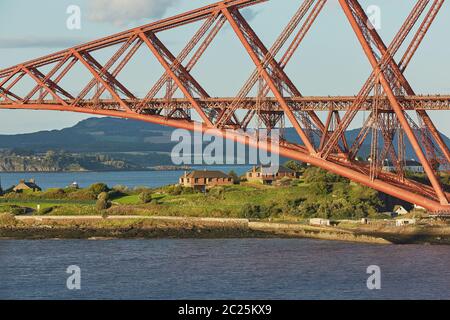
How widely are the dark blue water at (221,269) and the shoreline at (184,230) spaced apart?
269 cm

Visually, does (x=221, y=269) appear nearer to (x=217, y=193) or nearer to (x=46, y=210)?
(x=46, y=210)

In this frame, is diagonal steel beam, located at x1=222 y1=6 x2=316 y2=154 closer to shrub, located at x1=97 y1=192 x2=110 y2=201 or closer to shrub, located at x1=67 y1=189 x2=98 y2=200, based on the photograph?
shrub, located at x1=97 y1=192 x2=110 y2=201

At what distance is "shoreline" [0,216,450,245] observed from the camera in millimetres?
78062

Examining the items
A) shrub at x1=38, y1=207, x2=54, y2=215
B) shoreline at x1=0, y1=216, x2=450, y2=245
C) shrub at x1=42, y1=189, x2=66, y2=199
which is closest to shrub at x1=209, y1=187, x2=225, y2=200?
shoreline at x1=0, y1=216, x2=450, y2=245

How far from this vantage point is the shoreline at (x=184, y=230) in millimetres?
78062

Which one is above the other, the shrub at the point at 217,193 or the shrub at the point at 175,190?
the shrub at the point at 175,190

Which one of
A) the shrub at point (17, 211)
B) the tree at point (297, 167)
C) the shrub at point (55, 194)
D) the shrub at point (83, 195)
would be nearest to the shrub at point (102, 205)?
the shrub at point (17, 211)

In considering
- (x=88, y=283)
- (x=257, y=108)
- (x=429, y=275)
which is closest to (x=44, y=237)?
(x=257, y=108)

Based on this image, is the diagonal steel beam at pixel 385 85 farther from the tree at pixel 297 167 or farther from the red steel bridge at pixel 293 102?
the tree at pixel 297 167

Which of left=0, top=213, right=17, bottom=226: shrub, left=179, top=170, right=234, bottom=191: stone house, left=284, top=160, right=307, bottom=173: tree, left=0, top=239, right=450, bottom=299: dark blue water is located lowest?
left=0, top=239, right=450, bottom=299: dark blue water

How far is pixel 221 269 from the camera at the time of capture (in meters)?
64.9

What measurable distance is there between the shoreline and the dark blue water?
2694 millimetres
